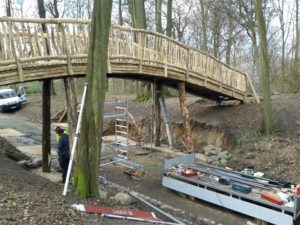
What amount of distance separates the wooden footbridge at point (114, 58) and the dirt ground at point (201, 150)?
162 centimetres

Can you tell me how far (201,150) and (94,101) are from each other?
37.0ft

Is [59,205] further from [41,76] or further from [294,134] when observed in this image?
[294,134]

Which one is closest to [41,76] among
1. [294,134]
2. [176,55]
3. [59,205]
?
[59,205]

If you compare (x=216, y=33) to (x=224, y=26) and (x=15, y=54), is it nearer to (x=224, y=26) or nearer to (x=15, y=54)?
(x=224, y=26)

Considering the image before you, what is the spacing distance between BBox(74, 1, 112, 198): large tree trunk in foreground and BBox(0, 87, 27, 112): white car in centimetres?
2607

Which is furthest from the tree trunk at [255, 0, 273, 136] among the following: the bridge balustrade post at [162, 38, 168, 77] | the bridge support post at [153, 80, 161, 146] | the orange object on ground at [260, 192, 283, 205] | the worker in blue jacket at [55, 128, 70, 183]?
the worker in blue jacket at [55, 128, 70, 183]

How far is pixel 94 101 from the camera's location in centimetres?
986

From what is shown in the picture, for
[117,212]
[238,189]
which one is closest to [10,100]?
[238,189]

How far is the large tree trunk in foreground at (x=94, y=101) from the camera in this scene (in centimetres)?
984

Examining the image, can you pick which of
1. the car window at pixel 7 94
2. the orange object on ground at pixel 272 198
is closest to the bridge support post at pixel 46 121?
the orange object on ground at pixel 272 198

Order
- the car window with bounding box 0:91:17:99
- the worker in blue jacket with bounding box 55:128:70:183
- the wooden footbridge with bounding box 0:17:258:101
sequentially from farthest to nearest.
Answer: the car window with bounding box 0:91:17:99, the worker in blue jacket with bounding box 55:128:70:183, the wooden footbridge with bounding box 0:17:258:101

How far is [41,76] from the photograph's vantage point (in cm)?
1174

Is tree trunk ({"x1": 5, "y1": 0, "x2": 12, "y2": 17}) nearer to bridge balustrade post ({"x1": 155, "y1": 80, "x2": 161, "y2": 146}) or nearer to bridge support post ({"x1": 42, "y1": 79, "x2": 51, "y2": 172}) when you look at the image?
bridge balustrade post ({"x1": 155, "y1": 80, "x2": 161, "y2": 146})

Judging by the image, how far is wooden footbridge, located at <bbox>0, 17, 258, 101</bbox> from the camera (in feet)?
35.9
